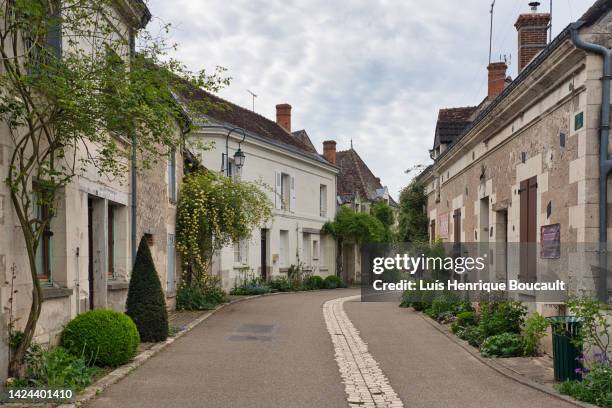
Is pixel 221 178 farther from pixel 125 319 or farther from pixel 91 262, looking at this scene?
pixel 125 319

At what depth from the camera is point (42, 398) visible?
6227 millimetres

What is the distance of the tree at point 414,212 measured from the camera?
2248 cm

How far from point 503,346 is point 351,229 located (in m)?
21.5

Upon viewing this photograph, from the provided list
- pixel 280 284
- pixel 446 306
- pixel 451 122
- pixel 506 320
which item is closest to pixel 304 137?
pixel 280 284

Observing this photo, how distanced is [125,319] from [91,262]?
6.69ft

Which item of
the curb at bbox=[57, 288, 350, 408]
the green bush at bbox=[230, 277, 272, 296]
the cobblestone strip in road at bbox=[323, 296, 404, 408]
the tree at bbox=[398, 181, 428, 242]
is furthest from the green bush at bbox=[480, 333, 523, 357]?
the green bush at bbox=[230, 277, 272, 296]

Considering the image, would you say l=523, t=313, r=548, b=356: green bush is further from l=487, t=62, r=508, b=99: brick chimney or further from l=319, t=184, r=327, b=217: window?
l=319, t=184, r=327, b=217: window

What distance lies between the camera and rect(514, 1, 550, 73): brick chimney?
1331cm

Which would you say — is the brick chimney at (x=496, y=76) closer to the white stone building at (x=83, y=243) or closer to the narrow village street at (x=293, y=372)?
the narrow village street at (x=293, y=372)

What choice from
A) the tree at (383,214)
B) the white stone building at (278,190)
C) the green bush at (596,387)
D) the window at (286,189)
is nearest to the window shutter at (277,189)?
the white stone building at (278,190)

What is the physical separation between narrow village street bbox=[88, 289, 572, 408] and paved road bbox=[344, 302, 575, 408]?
1 cm

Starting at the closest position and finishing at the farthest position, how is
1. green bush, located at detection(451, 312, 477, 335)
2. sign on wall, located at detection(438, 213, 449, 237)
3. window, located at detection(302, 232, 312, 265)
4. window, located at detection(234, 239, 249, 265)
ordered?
green bush, located at detection(451, 312, 477, 335)
sign on wall, located at detection(438, 213, 449, 237)
window, located at detection(234, 239, 249, 265)
window, located at detection(302, 232, 312, 265)

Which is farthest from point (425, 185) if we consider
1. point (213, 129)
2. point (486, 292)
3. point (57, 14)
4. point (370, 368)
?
point (57, 14)

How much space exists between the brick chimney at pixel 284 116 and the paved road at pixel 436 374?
19678 millimetres
